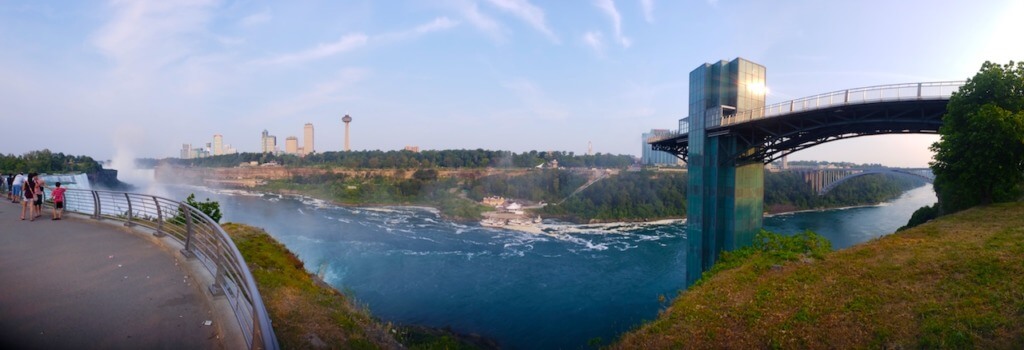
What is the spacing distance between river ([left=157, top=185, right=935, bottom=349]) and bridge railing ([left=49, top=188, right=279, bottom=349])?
937 cm

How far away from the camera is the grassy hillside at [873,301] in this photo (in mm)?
4145

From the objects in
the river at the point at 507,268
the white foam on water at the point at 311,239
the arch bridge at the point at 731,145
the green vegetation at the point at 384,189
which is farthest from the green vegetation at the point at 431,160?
the arch bridge at the point at 731,145

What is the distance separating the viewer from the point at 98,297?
12.1 ft

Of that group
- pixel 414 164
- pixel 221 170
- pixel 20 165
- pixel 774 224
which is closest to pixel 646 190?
pixel 774 224

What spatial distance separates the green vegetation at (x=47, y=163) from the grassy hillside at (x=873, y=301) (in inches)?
1888

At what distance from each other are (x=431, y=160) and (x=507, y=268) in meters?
58.2

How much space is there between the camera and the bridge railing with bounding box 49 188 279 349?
233cm

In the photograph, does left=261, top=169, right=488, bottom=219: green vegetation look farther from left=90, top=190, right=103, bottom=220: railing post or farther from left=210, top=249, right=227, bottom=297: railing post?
left=210, top=249, right=227, bottom=297: railing post

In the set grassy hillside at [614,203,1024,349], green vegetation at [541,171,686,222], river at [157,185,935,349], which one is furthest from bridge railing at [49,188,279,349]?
green vegetation at [541,171,686,222]

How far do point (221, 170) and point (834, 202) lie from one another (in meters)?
100.0

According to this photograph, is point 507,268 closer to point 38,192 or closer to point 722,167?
point 722,167

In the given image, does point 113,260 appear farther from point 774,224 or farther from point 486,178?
point 486,178

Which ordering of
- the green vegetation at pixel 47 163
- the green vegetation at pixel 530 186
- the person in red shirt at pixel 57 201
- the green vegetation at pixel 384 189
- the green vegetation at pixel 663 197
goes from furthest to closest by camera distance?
the green vegetation at pixel 530 186, the green vegetation at pixel 384 189, the green vegetation at pixel 663 197, the green vegetation at pixel 47 163, the person in red shirt at pixel 57 201

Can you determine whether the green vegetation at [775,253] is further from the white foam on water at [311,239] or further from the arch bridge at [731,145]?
the white foam on water at [311,239]
